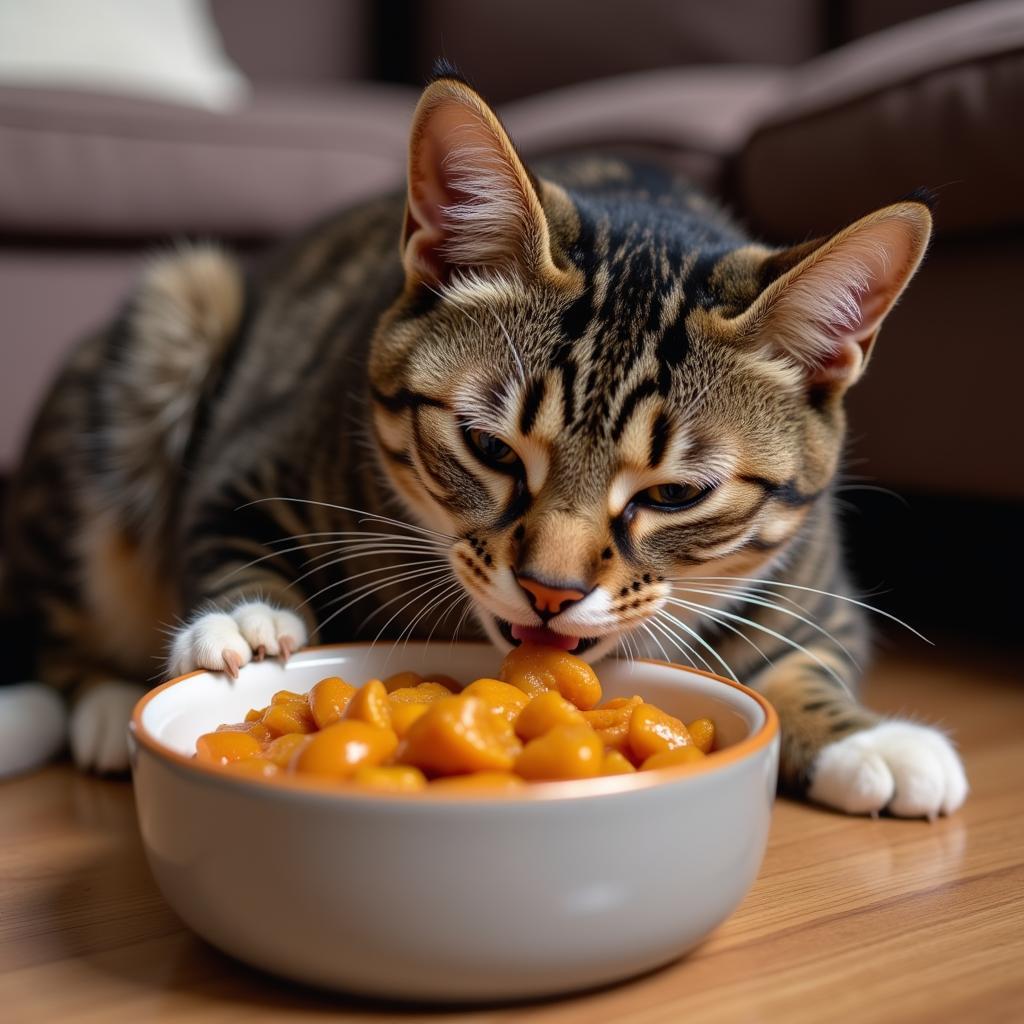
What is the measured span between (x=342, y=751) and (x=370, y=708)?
0.25 feet

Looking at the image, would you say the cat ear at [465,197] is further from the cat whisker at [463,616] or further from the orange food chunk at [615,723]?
the orange food chunk at [615,723]

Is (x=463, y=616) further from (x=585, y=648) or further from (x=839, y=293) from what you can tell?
(x=839, y=293)

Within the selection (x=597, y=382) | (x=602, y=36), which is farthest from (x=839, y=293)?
(x=602, y=36)

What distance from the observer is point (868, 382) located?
1947 millimetres

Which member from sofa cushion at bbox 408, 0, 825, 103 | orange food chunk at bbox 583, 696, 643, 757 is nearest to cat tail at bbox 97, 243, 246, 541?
orange food chunk at bbox 583, 696, 643, 757

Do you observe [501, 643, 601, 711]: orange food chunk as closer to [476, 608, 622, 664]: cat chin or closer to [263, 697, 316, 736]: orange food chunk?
[476, 608, 622, 664]: cat chin

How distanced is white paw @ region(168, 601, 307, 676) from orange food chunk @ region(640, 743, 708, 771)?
0.42 metres

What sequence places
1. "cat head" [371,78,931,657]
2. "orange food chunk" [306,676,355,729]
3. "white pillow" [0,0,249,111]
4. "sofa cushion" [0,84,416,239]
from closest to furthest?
"orange food chunk" [306,676,355,729] < "cat head" [371,78,931,657] < "sofa cushion" [0,84,416,239] < "white pillow" [0,0,249,111]

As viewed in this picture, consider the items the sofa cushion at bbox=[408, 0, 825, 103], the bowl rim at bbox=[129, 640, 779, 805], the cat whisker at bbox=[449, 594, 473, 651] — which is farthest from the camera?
the sofa cushion at bbox=[408, 0, 825, 103]

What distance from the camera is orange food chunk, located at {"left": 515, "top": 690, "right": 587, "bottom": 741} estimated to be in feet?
2.81

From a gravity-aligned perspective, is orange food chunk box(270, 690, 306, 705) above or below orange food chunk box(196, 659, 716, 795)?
below

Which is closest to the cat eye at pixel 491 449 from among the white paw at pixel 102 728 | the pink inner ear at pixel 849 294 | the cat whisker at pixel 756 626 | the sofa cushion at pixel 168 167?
the cat whisker at pixel 756 626

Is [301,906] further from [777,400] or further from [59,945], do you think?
[777,400]

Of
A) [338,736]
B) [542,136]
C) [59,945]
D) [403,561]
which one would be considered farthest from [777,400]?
[542,136]
